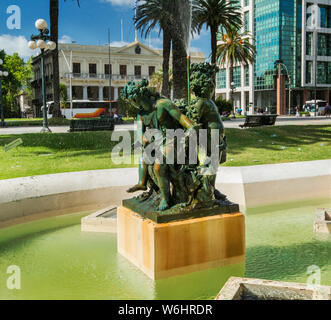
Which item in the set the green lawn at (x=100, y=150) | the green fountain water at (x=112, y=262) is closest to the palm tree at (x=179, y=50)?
the green lawn at (x=100, y=150)

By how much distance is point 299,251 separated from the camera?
4.88 meters

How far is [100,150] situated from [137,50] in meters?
57.6

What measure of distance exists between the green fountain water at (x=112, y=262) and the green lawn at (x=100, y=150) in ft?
8.72

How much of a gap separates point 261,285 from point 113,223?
2.89 metres

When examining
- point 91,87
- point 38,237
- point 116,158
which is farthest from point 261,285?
point 91,87

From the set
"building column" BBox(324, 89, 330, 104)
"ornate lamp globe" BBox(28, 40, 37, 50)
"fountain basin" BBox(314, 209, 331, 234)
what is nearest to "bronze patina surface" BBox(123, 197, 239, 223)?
"fountain basin" BBox(314, 209, 331, 234)

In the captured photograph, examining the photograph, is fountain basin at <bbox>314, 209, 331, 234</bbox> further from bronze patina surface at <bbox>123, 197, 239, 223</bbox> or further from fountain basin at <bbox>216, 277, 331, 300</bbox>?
fountain basin at <bbox>216, 277, 331, 300</bbox>

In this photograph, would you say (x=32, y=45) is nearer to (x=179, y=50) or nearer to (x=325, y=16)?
(x=179, y=50)

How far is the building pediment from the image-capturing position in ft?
216

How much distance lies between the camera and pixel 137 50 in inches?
2613

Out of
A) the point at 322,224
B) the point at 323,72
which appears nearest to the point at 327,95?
the point at 323,72

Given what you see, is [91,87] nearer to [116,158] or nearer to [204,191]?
[116,158]

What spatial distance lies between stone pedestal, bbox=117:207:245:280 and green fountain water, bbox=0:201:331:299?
106mm

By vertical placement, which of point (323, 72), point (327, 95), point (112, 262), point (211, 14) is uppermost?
point (323, 72)
